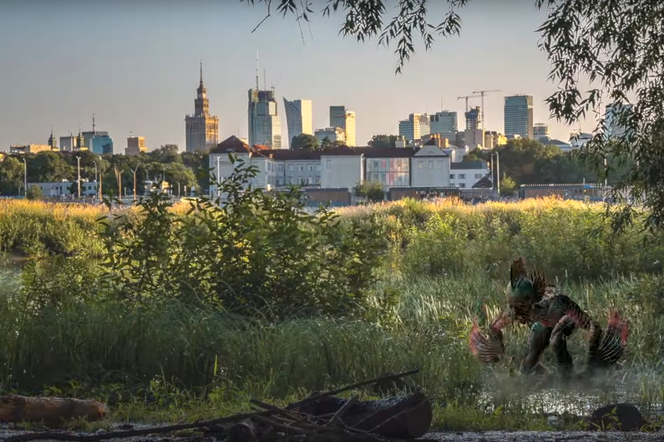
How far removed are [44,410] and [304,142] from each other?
10164cm

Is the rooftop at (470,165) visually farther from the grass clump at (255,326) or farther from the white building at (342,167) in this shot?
the grass clump at (255,326)

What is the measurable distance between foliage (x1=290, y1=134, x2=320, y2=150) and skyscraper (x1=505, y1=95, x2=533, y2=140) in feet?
67.3

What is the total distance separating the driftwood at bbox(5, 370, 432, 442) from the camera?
3.59m

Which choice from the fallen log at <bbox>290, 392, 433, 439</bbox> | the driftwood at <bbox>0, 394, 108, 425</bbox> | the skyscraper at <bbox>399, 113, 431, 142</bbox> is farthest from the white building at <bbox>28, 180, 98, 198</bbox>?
the skyscraper at <bbox>399, 113, 431, 142</bbox>

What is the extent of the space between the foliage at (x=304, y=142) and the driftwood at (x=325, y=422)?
92.2 meters

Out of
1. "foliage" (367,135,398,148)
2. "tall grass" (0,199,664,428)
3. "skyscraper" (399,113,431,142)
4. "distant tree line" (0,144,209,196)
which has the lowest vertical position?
"tall grass" (0,199,664,428)

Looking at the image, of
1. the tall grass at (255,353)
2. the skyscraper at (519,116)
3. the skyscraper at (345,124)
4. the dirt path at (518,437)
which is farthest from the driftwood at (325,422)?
the skyscraper at (345,124)

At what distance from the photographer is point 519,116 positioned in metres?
97.5

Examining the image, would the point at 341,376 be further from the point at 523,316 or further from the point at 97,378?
the point at 523,316

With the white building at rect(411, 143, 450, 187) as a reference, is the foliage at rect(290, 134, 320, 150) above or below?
above

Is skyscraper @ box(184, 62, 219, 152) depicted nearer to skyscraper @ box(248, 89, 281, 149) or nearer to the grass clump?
skyscraper @ box(248, 89, 281, 149)

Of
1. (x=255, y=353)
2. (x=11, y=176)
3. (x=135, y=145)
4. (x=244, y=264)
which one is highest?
(x=135, y=145)

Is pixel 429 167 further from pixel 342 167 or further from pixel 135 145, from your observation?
pixel 135 145

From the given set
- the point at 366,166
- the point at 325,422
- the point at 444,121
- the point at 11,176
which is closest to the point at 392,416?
the point at 325,422
